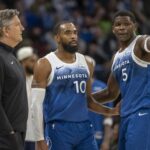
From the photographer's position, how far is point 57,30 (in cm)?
898

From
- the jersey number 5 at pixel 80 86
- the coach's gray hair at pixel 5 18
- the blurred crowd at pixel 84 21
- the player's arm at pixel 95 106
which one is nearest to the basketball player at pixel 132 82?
the jersey number 5 at pixel 80 86

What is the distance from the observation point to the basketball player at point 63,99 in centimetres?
860

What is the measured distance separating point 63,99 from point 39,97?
0.29 metres

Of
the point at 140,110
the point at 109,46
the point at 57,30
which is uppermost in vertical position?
the point at 57,30

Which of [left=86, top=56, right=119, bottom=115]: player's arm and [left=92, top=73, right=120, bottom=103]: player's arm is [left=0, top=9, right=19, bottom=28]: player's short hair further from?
[left=92, top=73, right=120, bottom=103]: player's arm

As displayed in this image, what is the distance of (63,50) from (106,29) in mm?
7563

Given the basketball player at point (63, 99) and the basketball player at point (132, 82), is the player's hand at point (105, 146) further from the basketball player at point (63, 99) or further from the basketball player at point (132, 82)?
the basketball player at point (132, 82)

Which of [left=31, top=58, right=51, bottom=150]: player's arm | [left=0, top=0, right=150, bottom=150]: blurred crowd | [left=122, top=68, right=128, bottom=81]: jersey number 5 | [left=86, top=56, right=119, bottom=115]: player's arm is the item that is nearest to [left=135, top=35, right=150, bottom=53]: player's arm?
[left=122, top=68, right=128, bottom=81]: jersey number 5

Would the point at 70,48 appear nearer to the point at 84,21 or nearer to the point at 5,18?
the point at 5,18

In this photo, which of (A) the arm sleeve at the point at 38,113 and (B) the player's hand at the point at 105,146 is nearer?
(A) the arm sleeve at the point at 38,113

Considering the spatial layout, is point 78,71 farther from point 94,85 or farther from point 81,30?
point 81,30

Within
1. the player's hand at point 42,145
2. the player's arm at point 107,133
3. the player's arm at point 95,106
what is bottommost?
the player's arm at point 107,133

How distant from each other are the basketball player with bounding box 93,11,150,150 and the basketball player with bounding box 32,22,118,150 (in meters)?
0.47

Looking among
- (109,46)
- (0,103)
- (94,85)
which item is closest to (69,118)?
(0,103)
